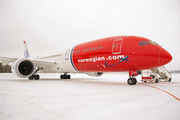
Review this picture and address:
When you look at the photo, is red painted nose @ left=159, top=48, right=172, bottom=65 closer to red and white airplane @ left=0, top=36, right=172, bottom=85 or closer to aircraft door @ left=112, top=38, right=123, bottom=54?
red and white airplane @ left=0, top=36, right=172, bottom=85

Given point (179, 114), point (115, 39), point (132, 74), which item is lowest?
point (179, 114)

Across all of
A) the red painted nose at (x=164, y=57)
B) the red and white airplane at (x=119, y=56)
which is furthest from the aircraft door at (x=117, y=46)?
the red painted nose at (x=164, y=57)

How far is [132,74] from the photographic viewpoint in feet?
25.1

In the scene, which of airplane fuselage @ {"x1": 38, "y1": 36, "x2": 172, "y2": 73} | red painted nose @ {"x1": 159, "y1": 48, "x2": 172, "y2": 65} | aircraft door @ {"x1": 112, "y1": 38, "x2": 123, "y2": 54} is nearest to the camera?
red painted nose @ {"x1": 159, "y1": 48, "x2": 172, "y2": 65}

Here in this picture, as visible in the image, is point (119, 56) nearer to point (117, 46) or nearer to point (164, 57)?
point (117, 46)

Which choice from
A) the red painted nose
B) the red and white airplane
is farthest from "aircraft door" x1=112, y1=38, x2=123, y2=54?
the red painted nose

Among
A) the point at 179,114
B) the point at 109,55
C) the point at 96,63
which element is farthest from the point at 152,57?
the point at 179,114

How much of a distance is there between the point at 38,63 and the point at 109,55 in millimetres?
7448

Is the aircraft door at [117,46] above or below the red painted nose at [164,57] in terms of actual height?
above

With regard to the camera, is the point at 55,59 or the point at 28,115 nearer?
the point at 28,115

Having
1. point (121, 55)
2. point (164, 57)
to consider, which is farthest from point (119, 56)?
point (164, 57)

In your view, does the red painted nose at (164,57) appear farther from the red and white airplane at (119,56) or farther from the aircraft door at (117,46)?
the aircraft door at (117,46)

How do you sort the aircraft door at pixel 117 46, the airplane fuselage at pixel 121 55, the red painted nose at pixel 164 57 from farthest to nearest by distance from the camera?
the aircraft door at pixel 117 46, the airplane fuselage at pixel 121 55, the red painted nose at pixel 164 57

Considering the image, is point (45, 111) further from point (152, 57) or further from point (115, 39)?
point (115, 39)
